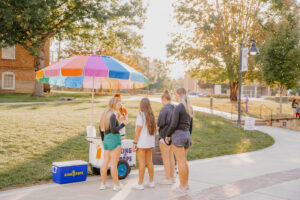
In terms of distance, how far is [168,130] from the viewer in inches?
239

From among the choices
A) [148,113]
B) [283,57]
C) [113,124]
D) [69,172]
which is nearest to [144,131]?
[148,113]

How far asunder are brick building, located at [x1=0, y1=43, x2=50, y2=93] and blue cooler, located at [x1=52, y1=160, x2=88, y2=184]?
2912 cm

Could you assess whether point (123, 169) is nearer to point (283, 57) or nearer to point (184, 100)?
point (184, 100)

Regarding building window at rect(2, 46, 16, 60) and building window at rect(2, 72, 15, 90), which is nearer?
building window at rect(2, 46, 16, 60)

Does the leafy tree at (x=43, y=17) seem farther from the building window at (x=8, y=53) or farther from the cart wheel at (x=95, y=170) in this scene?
the cart wheel at (x=95, y=170)

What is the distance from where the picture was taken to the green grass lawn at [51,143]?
24.4ft

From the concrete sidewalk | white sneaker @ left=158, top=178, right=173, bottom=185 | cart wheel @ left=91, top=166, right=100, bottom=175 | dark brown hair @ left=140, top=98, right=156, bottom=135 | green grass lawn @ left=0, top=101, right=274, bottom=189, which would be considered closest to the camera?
the concrete sidewalk

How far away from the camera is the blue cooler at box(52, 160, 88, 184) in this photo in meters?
6.60

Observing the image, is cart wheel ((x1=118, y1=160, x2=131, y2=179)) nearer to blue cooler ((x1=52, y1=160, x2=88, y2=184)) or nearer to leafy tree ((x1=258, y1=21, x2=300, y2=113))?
blue cooler ((x1=52, y1=160, x2=88, y2=184))

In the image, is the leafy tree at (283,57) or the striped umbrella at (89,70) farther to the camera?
the leafy tree at (283,57)

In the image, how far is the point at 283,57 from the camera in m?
25.8

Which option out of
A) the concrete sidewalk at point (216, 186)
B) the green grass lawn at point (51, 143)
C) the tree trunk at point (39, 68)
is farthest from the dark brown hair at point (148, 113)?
the tree trunk at point (39, 68)

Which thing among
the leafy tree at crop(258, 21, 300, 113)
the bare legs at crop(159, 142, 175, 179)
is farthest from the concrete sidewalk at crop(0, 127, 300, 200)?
the leafy tree at crop(258, 21, 300, 113)

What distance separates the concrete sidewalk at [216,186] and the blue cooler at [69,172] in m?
0.16
